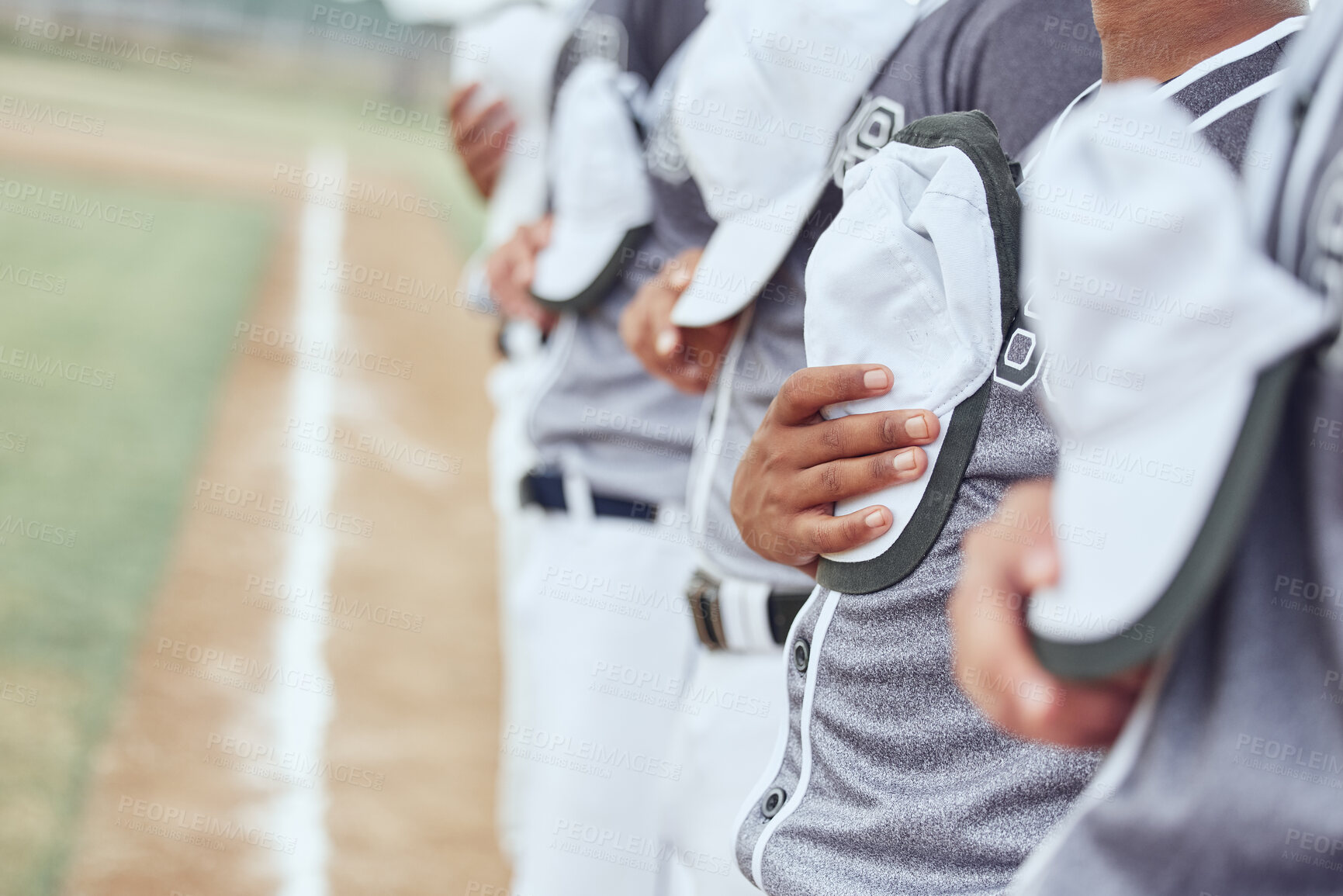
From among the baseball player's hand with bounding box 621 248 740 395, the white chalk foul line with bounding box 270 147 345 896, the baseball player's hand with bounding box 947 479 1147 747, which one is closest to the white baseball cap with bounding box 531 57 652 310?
the baseball player's hand with bounding box 621 248 740 395

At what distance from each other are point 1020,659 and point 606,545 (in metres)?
1.46

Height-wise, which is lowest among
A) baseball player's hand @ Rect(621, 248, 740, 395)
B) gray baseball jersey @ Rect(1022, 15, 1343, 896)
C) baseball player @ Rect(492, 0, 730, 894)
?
baseball player @ Rect(492, 0, 730, 894)

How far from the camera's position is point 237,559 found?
5008mm

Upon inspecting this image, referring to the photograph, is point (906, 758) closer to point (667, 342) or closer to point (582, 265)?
point (667, 342)

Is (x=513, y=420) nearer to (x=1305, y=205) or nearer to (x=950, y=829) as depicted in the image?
(x=950, y=829)

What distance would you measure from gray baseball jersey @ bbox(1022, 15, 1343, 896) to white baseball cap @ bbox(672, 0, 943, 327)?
786 millimetres

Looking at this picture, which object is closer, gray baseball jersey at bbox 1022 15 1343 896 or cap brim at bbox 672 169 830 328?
gray baseball jersey at bbox 1022 15 1343 896

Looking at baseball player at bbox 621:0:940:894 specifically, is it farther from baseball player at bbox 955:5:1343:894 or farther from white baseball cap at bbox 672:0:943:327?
baseball player at bbox 955:5:1343:894

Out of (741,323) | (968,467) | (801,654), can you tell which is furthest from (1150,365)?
(741,323)

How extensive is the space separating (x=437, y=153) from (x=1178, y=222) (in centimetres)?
2827

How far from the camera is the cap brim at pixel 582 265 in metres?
2.24

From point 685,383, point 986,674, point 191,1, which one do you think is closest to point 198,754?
point 685,383

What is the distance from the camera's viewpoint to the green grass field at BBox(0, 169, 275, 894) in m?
3.27

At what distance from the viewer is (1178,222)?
28.8 inches
